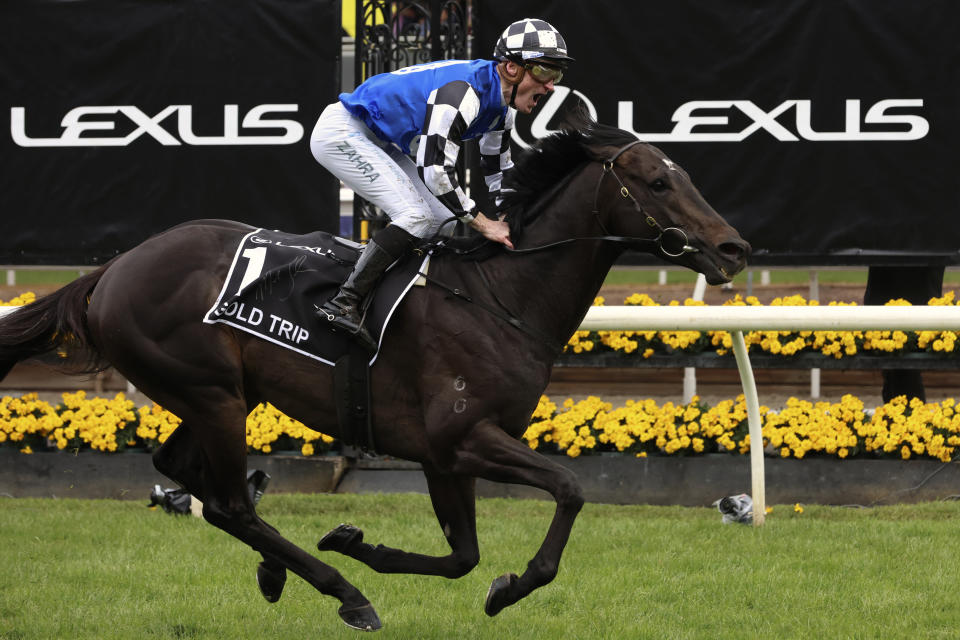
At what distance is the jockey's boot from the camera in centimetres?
390

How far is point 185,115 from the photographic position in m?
7.05

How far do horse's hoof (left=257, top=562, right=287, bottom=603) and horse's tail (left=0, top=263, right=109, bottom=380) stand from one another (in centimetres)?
91

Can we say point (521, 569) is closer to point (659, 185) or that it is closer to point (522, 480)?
point (522, 480)

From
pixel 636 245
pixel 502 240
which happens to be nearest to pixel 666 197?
pixel 636 245

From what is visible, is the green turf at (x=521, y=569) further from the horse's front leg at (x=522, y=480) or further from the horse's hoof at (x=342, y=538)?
the horse's front leg at (x=522, y=480)

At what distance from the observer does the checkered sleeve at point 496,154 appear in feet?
13.8

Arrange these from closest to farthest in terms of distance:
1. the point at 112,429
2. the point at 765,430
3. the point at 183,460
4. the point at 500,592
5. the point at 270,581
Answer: the point at 500,592 < the point at 270,581 < the point at 183,460 < the point at 765,430 < the point at 112,429

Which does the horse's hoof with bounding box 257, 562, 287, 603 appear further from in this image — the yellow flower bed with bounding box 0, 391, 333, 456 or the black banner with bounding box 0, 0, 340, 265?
the black banner with bounding box 0, 0, 340, 265

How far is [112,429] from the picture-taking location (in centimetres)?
649

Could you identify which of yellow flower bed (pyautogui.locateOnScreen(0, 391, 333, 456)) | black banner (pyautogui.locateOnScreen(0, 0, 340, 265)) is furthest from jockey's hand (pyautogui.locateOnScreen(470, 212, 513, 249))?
black banner (pyautogui.locateOnScreen(0, 0, 340, 265))

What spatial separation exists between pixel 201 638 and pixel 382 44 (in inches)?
149

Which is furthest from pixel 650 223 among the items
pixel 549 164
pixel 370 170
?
pixel 370 170

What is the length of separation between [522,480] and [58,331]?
5.70ft

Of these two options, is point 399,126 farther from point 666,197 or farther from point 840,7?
point 840,7
